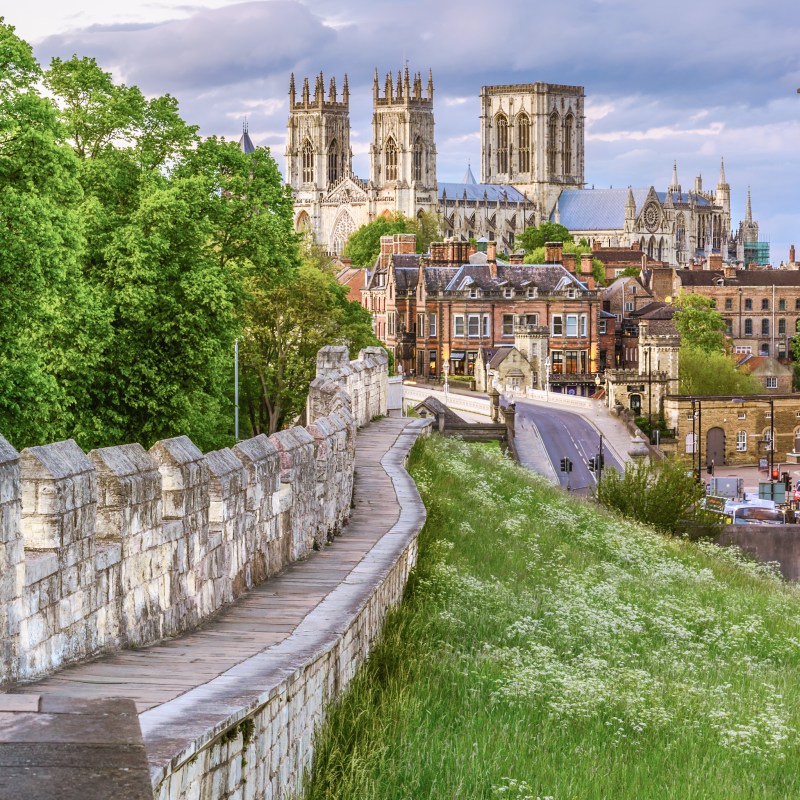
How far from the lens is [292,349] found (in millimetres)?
43125

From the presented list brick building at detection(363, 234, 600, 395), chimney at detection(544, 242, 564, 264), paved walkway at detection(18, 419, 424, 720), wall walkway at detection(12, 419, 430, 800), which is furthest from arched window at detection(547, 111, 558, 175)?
wall walkway at detection(12, 419, 430, 800)

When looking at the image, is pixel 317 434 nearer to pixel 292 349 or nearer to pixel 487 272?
pixel 292 349

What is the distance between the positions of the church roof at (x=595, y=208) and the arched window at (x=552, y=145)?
24.1 feet

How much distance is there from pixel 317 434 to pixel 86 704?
8.31m

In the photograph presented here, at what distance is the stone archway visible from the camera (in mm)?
73188

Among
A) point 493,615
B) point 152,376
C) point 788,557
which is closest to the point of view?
point 493,615

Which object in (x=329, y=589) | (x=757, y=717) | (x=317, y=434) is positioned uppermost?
(x=317, y=434)

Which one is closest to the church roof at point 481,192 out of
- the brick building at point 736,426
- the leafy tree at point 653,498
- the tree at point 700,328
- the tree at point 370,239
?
the tree at point 370,239

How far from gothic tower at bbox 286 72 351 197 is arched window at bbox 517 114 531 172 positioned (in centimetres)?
2383

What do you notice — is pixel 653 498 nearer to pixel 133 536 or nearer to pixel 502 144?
pixel 133 536

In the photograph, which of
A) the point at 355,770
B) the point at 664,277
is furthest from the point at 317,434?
the point at 664,277

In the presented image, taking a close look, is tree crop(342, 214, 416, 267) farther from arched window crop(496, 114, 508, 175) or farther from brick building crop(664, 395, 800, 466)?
brick building crop(664, 395, 800, 466)

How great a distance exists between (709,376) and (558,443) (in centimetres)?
3126

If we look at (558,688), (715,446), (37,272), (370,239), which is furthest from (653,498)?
(370,239)
